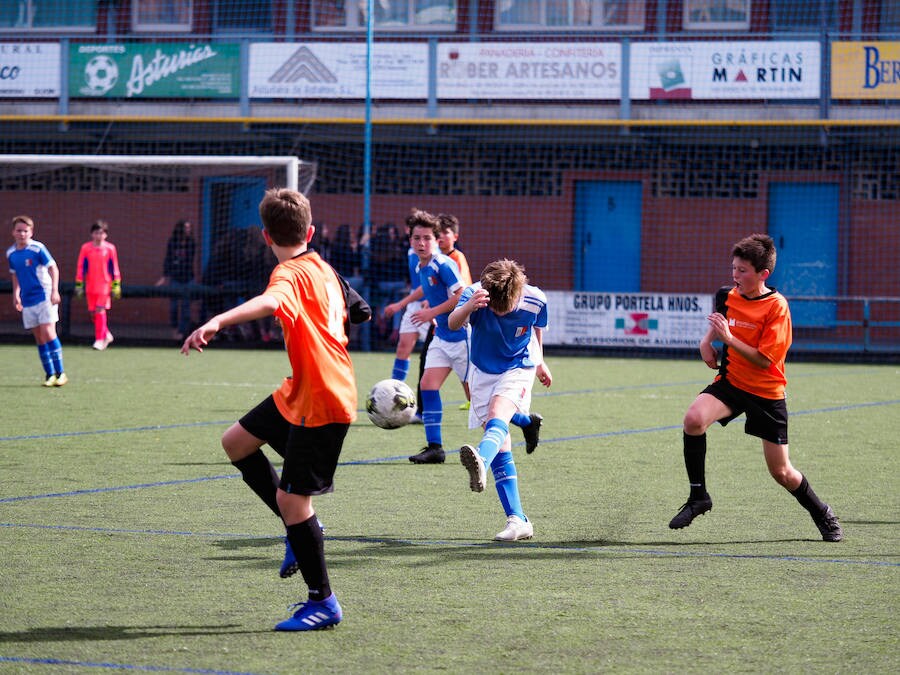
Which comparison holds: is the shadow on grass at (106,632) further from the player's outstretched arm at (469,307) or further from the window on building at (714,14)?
the window on building at (714,14)

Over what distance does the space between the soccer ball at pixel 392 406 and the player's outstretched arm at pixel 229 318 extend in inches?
92.8

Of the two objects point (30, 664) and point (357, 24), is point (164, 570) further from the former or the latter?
point (357, 24)

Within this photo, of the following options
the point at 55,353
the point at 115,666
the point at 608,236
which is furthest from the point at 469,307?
the point at 608,236

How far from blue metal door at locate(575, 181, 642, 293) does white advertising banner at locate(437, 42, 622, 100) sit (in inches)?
112

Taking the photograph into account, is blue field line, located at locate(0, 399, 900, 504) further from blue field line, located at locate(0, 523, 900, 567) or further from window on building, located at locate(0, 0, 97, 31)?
window on building, located at locate(0, 0, 97, 31)

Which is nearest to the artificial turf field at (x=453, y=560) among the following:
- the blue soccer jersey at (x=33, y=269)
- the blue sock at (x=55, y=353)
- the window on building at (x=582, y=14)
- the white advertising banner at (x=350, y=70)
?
the blue sock at (x=55, y=353)

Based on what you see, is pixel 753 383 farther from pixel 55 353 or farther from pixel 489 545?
pixel 55 353

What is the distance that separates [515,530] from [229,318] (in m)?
2.67

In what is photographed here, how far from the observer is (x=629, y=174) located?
77.8 feet

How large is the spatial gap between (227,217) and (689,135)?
8091 millimetres

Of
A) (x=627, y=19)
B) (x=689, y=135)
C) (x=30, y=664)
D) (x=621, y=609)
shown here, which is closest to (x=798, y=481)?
(x=621, y=609)

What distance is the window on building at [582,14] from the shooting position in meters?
23.0

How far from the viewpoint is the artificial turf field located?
176 inches

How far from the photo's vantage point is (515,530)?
21.0ft
